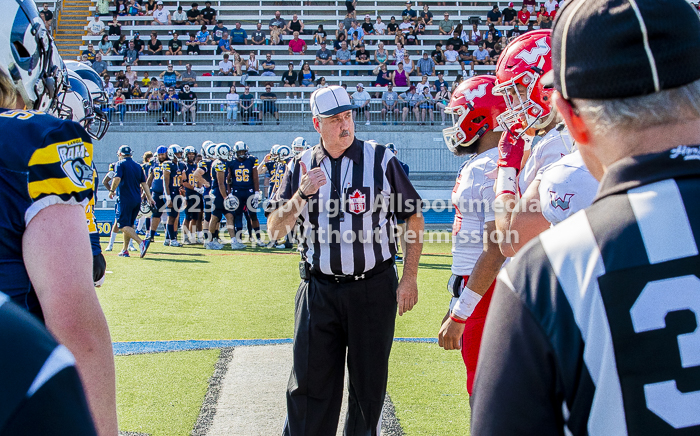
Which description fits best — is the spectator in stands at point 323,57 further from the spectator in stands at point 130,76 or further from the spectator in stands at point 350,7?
the spectator in stands at point 130,76

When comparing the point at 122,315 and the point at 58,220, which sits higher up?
the point at 58,220

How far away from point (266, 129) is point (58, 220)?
793 inches

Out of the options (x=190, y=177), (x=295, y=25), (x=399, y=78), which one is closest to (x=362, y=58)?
(x=399, y=78)

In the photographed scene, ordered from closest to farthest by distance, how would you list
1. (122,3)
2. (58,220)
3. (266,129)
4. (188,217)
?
(58,220) → (188,217) → (266,129) → (122,3)

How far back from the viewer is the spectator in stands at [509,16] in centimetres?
2494

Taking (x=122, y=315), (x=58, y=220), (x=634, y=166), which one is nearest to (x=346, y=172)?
(x=58, y=220)

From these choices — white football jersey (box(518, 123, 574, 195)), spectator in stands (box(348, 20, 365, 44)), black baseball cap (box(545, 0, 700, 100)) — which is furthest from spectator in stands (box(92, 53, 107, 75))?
black baseball cap (box(545, 0, 700, 100))

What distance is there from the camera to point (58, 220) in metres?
1.40

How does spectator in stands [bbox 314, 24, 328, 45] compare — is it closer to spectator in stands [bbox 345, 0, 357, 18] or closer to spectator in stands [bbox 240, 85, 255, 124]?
spectator in stands [bbox 345, 0, 357, 18]

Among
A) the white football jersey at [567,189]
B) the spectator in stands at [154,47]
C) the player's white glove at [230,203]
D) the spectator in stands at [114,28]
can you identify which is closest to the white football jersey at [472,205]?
the white football jersey at [567,189]

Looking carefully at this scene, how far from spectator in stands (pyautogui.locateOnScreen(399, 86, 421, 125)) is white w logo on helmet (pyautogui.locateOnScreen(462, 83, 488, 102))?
18.3 meters

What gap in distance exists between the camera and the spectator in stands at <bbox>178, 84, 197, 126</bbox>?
21.2 m

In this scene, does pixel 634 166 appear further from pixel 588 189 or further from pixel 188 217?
pixel 188 217

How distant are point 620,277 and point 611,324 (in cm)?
7
